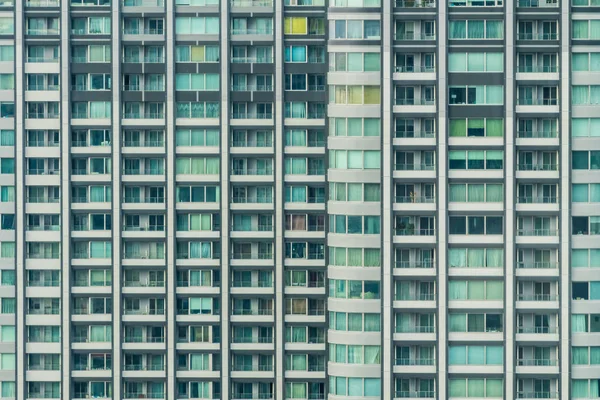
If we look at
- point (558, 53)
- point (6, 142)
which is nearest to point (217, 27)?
point (6, 142)

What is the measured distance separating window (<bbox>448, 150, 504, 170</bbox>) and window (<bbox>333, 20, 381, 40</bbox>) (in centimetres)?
997

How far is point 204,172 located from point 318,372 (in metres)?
18.2

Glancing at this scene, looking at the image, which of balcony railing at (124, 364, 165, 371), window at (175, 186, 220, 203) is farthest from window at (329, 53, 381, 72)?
balcony railing at (124, 364, 165, 371)

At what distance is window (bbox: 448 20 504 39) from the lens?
10538cm

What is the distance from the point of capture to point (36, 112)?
118188mm

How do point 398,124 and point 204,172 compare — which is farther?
point 204,172

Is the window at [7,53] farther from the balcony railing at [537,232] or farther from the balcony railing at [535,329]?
the balcony railing at [535,329]

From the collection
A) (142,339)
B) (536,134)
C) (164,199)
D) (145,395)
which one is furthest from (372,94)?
(145,395)

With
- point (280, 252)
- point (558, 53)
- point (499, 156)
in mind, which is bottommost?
point (280, 252)

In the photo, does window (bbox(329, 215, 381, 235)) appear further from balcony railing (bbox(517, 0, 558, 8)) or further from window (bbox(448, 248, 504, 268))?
balcony railing (bbox(517, 0, 558, 8))

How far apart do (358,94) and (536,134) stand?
12875mm

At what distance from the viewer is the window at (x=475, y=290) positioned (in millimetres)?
106375

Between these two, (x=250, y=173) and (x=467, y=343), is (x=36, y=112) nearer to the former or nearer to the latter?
(x=250, y=173)

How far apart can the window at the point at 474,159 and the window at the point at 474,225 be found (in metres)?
3.56
